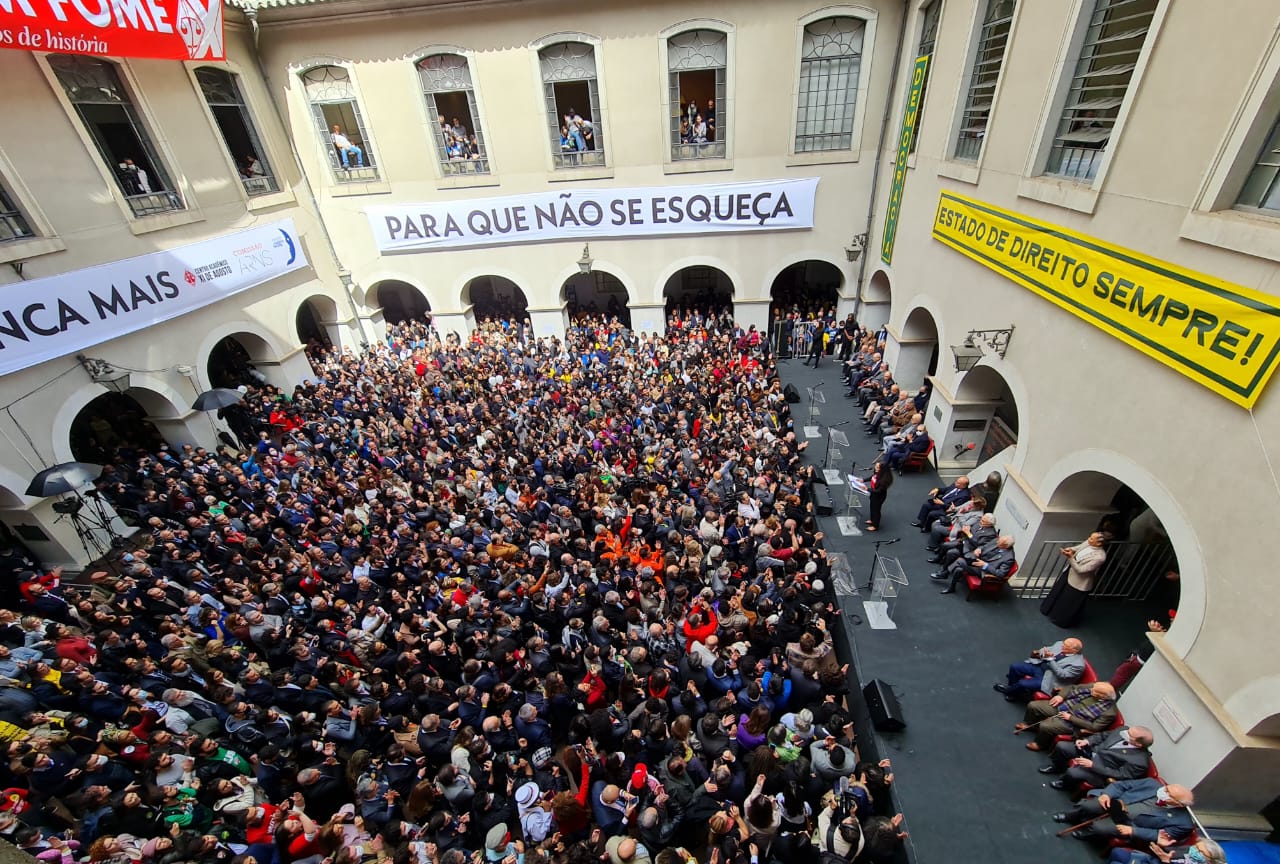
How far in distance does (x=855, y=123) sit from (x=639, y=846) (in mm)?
14962

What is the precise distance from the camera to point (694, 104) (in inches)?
549

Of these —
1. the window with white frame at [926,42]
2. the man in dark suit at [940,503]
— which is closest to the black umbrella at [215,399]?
the man in dark suit at [940,503]

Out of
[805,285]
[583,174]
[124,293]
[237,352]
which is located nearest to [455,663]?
[124,293]

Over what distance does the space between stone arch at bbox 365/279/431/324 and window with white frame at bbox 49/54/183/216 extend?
7.41 meters

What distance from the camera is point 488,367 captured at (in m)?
14.3

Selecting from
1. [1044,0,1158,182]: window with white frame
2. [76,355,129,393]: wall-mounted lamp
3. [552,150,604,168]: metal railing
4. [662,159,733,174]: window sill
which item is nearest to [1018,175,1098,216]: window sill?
[1044,0,1158,182]: window with white frame

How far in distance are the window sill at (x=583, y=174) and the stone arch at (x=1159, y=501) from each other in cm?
1208

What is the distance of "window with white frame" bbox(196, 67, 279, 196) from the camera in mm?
12586

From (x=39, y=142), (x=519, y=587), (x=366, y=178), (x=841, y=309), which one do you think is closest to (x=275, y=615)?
(x=519, y=587)

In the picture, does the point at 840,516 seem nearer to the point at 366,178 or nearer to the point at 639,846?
the point at 639,846

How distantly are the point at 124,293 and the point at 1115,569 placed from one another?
16.9m

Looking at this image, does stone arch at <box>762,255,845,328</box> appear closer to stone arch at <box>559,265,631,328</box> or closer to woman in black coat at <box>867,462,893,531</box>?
stone arch at <box>559,265,631,328</box>

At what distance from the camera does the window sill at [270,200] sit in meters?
13.2

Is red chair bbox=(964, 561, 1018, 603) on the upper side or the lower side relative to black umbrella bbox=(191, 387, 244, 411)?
lower
